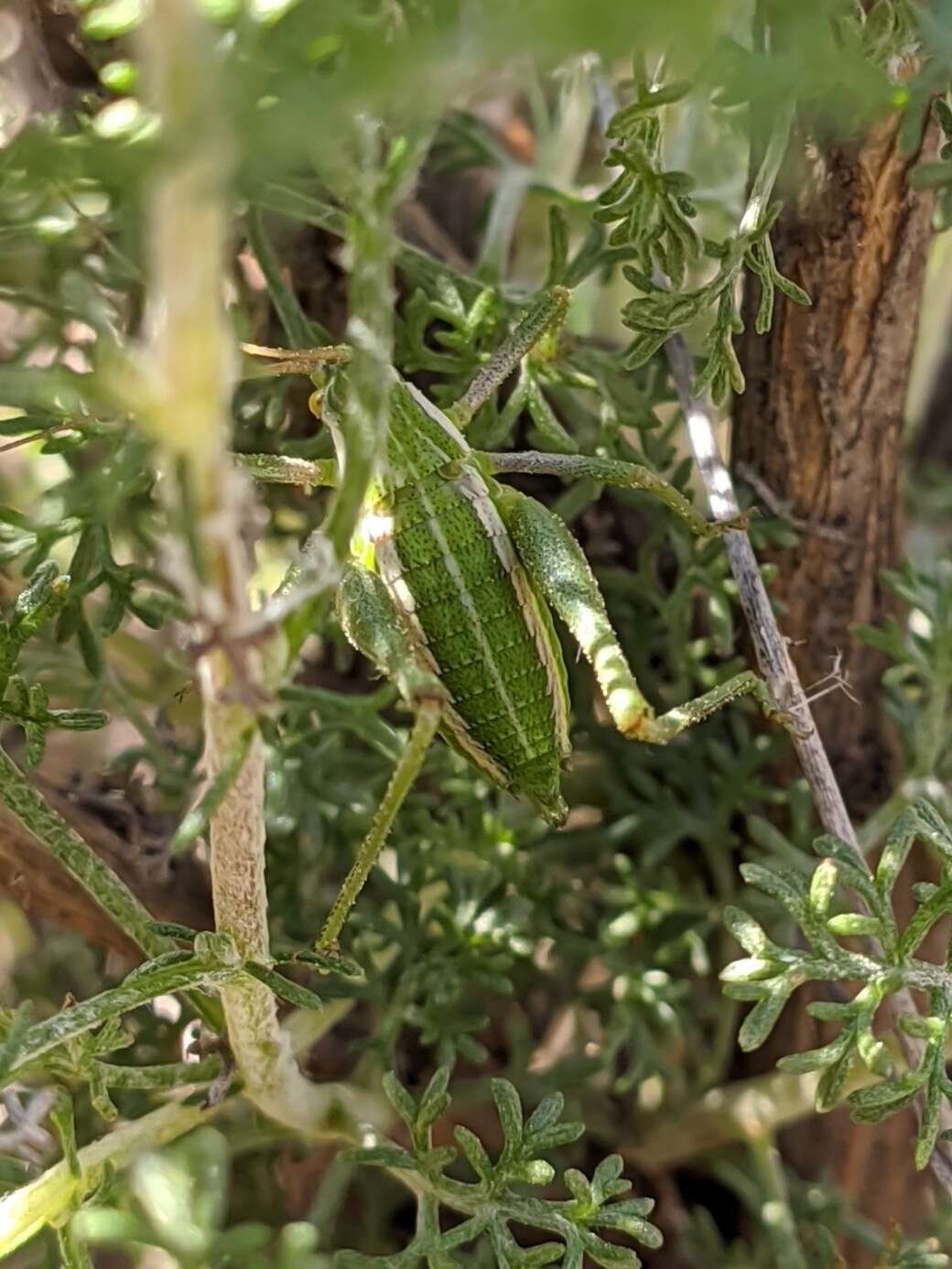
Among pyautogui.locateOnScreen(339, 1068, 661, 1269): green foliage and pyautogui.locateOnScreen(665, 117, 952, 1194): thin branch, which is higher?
pyautogui.locateOnScreen(665, 117, 952, 1194): thin branch

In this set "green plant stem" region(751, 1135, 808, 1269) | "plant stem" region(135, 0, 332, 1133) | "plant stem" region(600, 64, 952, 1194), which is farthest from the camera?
"green plant stem" region(751, 1135, 808, 1269)

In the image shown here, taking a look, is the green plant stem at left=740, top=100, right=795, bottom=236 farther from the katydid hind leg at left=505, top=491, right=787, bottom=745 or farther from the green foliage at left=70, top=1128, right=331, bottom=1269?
the green foliage at left=70, top=1128, right=331, bottom=1269

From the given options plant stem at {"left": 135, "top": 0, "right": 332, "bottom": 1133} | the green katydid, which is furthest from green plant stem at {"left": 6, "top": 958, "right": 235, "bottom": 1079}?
the green katydid

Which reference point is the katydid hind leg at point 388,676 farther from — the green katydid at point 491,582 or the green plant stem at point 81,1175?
the green plant stem at point 81,1175

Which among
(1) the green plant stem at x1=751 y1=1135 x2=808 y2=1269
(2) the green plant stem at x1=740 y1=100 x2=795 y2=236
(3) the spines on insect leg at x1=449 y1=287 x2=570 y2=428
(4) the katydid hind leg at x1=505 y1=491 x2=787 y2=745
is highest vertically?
(2) the green plant stem at x1=740 y1=100 x2=795 y2=236

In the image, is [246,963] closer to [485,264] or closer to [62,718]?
[62,718]

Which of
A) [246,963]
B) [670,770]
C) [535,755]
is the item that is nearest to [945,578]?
[670,770]

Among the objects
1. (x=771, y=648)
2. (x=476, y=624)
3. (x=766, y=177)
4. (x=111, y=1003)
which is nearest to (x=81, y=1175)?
(x=111, y=1003)
